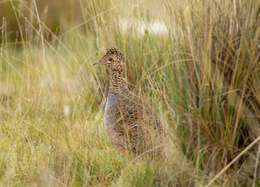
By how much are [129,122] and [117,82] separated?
518 millimetres

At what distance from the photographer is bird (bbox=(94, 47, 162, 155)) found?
2.74 metres

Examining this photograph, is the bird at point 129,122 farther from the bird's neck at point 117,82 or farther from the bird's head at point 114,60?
the bird's head at point 114,60

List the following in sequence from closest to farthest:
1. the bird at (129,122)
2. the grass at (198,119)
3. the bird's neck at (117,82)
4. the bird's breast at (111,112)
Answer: the grass at (198,119)
the bird at (129,122)
the bird's breast at (111,112)
the bird's neck at (117,82)

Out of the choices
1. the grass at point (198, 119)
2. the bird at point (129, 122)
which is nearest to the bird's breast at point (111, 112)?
the bird at point (129, 122)

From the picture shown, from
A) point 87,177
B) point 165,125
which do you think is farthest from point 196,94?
point 87,177

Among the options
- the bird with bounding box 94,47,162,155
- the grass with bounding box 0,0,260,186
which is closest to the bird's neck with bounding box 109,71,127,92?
the bird with bounding box 94,47,162,155

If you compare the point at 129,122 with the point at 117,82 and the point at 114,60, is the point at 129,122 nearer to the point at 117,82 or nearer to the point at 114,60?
the point at 117,82

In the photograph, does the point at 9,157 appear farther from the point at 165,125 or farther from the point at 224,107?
the point at 224,107

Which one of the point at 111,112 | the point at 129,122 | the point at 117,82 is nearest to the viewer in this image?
the point at 129,122

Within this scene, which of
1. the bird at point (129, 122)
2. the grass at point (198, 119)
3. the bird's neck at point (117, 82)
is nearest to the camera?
the grass at point (198, 119)

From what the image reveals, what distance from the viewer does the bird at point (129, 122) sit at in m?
2.74

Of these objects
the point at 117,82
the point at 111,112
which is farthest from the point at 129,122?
the point at 117,82

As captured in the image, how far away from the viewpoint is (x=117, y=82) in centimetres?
334

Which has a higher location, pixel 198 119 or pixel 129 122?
pixel 198 119
